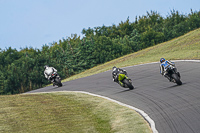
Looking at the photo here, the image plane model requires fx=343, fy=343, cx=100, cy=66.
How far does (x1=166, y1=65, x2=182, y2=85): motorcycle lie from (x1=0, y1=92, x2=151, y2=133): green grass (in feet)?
10.7

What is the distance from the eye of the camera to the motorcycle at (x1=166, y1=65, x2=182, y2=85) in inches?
644

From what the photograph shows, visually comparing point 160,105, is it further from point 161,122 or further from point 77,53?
point 77,53

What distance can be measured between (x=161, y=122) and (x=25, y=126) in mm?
4725

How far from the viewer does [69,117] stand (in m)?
13.3

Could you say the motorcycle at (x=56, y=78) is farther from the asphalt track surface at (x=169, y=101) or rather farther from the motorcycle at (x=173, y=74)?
the motorcycle at (x=173, y=74)

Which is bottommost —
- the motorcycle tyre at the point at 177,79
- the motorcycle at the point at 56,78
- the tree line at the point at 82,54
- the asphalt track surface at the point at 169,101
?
the asphalt track surface at the point at 169,101

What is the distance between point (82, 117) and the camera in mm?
13227

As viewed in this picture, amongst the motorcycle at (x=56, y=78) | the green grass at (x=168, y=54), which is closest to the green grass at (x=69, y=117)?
the motorcycle at (x=56, y=78)

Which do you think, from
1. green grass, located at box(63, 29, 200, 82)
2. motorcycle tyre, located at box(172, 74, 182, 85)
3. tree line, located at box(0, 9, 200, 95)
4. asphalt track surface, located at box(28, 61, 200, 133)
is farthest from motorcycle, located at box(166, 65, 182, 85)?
tree line, located at box(0, 9, 200, 95)

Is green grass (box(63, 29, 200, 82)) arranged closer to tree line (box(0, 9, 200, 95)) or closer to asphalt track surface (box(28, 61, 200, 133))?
asphalt track surface (box(28, 61, 200, 133))

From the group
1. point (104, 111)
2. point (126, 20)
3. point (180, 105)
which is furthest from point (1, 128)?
point (126, 20)

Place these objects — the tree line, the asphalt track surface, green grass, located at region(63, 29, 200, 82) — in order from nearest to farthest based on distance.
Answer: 1. the asphalt track surface
2. green grass, located at region(63, 29, 200, 82)
3. the tree line

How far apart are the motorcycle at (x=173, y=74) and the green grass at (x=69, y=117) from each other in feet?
10.7

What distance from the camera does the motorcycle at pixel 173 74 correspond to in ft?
53.7
